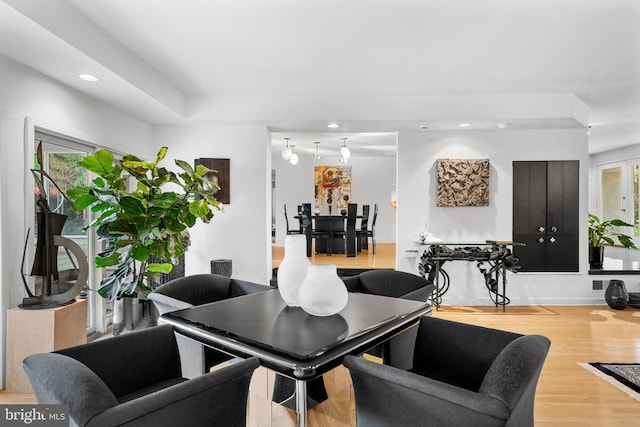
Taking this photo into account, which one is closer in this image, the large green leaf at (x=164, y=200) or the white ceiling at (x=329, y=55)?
the white ceiling at (x=329, y=55)

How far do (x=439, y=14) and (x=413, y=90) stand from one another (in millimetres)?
1700

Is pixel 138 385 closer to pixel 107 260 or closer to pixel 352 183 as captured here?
pixel 107 260

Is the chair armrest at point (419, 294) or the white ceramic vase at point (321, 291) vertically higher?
the white ceramic vase at point (321, 291)

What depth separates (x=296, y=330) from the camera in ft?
5.06

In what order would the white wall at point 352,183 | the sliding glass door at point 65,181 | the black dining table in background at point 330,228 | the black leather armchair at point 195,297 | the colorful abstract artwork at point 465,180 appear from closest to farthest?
the black leather armchair at point 195,297, the sliding glass door at point 65,181, the colorful abstract artwork at point 465,180, the black dining table in background at point 330,228, the white wall at point 352,183

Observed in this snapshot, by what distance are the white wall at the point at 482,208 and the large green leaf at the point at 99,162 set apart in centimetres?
355

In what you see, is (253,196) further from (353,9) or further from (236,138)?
(353,9)

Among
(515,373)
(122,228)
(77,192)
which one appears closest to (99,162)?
(77,192)

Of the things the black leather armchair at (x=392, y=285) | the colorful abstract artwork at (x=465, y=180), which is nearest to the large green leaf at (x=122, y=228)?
the black leather armchair at (x=392, y=285)

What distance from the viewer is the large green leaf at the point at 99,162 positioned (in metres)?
2.74

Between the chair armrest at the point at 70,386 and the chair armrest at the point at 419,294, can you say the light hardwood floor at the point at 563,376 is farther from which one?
the chair armrest at the point at 419,294

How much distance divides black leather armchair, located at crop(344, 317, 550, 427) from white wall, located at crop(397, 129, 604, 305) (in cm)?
348

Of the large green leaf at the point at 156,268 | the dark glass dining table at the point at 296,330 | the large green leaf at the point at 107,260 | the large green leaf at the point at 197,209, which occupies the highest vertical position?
the large green leaf at the point at 197,209

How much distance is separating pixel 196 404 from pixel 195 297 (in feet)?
4.73
